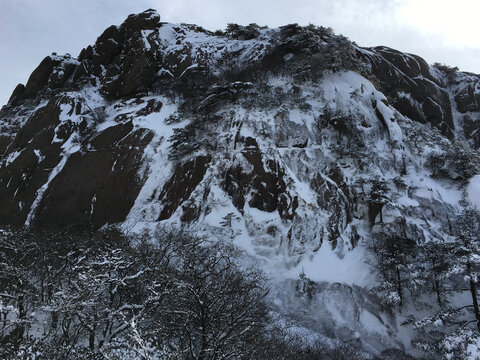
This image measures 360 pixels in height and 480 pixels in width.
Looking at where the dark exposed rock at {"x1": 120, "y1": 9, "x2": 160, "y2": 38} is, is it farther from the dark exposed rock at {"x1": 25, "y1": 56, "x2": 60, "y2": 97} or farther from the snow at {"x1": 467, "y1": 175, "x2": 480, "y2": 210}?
the snow at {"x1": 467, "y1": 175, "x2": 480, "y2": 210}

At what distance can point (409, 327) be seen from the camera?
1838 cm

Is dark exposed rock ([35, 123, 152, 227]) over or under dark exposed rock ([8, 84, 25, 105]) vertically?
under

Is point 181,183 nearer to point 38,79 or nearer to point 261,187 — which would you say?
point 261,187

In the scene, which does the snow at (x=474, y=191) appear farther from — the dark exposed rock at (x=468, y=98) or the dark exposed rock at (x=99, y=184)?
the dark exposed rock at (x=99, y=184)

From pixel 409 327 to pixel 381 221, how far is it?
23.5 feet

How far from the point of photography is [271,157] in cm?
2695

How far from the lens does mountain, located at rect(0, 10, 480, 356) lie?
21828 millimetres

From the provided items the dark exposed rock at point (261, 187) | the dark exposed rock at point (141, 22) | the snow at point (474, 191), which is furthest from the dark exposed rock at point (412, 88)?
the dark exposed rock at point (141, 22)

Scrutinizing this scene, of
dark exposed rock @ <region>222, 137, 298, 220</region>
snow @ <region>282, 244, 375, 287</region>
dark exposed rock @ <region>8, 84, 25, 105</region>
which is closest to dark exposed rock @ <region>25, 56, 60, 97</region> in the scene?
dark exposed rock @ <region>8, 84, 25, 105</region>

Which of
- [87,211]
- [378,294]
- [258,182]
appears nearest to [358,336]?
[378,294]

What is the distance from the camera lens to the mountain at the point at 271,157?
21828mm

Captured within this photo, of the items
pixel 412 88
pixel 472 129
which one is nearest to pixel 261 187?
pixel 412 88

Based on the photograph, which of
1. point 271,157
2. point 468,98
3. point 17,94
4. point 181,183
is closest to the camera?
point 271,157

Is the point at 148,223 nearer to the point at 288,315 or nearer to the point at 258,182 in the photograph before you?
the point at 258,182
